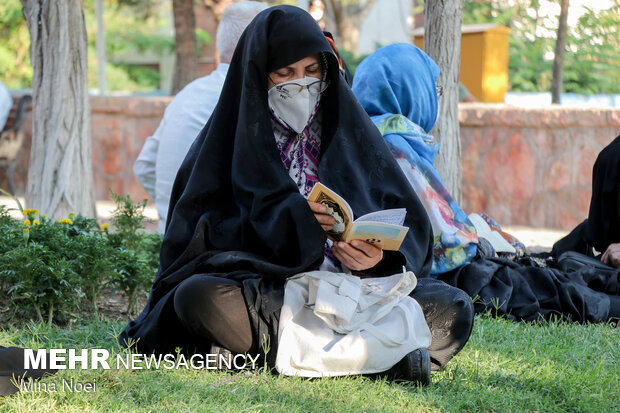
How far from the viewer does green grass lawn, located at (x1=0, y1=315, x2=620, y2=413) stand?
252cm

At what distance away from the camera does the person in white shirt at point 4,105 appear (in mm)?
9273

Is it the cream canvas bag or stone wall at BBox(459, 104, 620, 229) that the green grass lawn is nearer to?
the cream canvas bag

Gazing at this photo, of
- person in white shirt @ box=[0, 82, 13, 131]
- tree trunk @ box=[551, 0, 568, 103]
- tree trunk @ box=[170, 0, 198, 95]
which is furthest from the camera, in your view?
tree trunk @ box=[170, 0, 198, 95]

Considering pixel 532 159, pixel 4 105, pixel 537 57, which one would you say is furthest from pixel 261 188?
pixel 537 57

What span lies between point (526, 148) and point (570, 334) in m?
4.19

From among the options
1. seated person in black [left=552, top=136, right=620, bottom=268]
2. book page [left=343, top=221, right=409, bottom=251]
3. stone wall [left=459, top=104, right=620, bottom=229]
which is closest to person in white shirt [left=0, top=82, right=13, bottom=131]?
stone wall [left=459, top=104, right=620, bottom=229]

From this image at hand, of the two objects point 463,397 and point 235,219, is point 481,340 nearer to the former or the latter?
point 463,397

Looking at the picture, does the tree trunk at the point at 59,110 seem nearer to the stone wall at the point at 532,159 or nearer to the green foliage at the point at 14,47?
the stone wall at the point at 532,159

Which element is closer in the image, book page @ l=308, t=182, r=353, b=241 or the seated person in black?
book page @ l=308, t=182, r=353, b=241

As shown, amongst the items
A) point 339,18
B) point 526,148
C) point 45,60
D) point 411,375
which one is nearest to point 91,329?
point 411,375

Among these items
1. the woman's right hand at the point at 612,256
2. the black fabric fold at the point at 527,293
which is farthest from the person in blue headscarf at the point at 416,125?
the woman's right hand at the point at 612,256

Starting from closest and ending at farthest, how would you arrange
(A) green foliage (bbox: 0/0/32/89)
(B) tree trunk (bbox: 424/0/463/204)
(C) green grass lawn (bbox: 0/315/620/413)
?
1. (C) green grass lawn (bbox: 0/315/620/413)
2. (B) tree trunk (bbox: 424/0/463/204)
3. (A) green foliage (bbox: 0/0/32/89)

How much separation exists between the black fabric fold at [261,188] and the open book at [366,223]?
0.10m

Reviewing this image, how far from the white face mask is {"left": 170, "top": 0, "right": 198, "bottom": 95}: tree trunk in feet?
25.9
